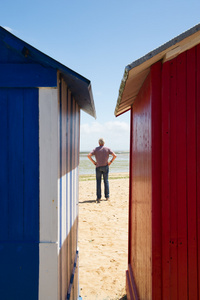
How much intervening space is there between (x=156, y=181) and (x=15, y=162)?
140 cm

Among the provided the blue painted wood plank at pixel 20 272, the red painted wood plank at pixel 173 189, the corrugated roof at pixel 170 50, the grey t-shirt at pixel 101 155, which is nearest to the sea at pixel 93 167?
the grey t-shirt at pixel 101 155

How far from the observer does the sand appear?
4.01 m

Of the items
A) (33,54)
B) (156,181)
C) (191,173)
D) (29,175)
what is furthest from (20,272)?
(33,54)

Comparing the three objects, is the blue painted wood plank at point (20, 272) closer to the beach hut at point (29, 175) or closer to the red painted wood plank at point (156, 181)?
the beach hut at point (29, 175)

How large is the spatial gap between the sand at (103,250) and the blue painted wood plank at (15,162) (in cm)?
216

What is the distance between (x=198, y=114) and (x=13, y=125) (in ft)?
5.87

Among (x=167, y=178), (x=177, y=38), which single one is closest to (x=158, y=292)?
(x=167, y=178)

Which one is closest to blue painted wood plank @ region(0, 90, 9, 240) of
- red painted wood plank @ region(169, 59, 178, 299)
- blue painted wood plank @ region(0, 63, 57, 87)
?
blue painted wood plank @ region(0, 63, 57, 87)

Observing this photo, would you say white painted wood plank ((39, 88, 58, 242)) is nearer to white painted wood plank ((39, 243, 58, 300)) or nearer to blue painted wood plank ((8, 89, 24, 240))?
white painted wood plank ((39, 243, 58, 300))

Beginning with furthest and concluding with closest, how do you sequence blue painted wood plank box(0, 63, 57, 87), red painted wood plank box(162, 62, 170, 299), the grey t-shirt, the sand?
the grey t-shirt < the sand < blue painted wood plank box(0, 63, 57, 87) < red painted wood plank box(162, 62, 170, 299)

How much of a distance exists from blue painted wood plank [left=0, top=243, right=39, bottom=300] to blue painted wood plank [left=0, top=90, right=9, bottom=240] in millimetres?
191

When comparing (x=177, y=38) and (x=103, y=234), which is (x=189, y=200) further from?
(x=103, y=234)

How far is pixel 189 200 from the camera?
224 centimetres

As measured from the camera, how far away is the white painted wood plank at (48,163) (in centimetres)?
241
